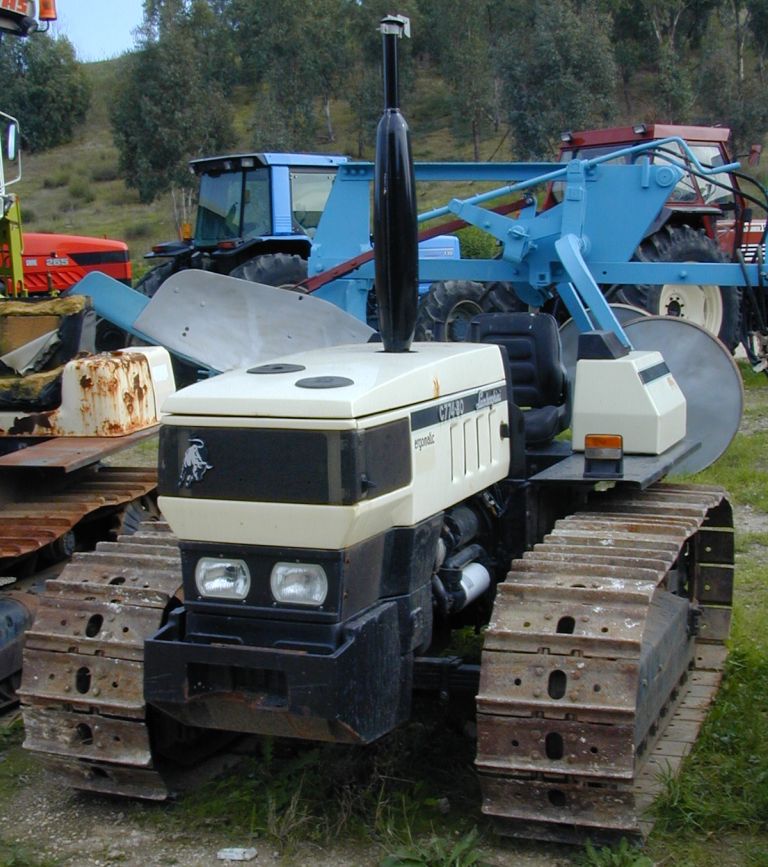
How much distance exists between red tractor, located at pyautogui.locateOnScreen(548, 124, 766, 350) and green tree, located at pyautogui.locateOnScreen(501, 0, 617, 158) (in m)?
15.8

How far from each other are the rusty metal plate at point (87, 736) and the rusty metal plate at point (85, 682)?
1.6 inches

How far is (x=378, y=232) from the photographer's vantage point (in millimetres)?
3613


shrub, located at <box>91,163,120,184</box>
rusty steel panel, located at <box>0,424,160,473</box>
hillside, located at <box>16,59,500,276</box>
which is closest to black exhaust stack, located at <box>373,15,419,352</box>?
rusty steel panel, located at <box>0,424,160,473</box>

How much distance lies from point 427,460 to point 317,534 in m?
0.51

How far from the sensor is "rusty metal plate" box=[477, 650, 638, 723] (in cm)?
349

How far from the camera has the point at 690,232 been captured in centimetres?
1210

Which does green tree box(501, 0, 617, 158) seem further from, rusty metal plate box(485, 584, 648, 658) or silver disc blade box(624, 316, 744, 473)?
rusty metal plate box(485, 584, 648, 658)

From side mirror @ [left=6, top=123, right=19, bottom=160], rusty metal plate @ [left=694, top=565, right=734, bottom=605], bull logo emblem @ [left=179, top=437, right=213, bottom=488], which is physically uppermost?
side mirror @ [left=6, top=123, right=19, bottom=160]

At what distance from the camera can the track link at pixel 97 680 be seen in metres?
3.89

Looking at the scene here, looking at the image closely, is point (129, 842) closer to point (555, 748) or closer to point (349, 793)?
point (349, 793)

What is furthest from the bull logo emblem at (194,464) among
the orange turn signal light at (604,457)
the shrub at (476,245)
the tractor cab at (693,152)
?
the shrub at (476,245)

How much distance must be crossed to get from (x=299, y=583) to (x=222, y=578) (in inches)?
9.4

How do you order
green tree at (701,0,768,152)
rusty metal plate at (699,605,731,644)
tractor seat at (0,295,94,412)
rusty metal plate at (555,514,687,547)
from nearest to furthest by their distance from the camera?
rusty metal plate at (555,514,687,547), rusty metal plate at (699,605,731,644), tractor seat at (0,295,94,412), green tree at (701,0,768,152)

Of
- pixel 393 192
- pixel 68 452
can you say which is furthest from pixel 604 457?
pixel 68 452
